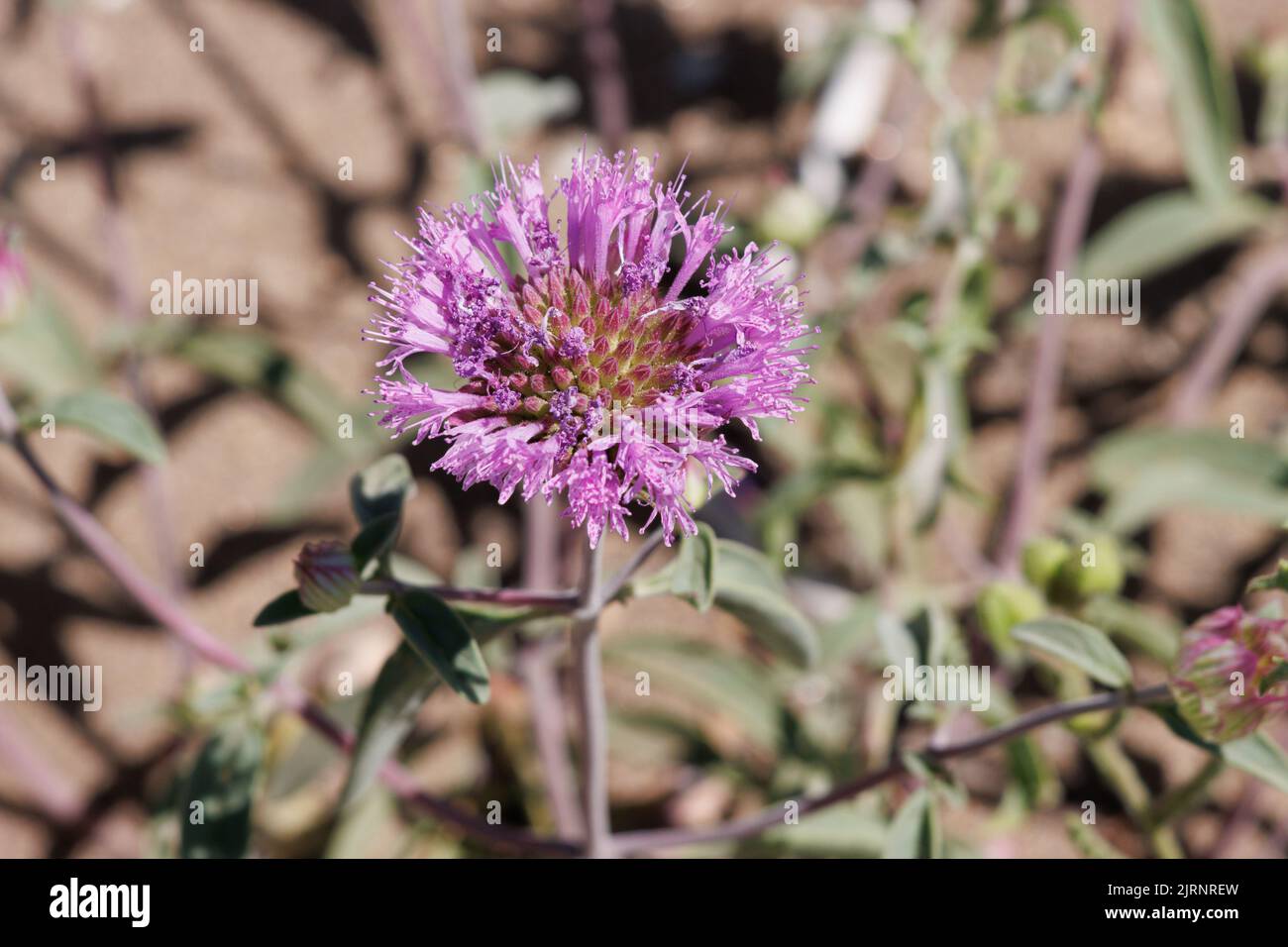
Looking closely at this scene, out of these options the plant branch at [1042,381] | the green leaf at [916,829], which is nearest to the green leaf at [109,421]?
the green leaf at [916,829]

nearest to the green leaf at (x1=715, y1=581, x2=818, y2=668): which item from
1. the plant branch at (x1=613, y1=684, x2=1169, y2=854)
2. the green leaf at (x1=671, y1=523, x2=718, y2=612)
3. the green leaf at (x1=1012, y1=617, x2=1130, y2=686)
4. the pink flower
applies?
the green leaf at (x1=671, y1=523, x2=718, y2=612)

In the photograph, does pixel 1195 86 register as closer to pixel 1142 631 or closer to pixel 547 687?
pixel 1142 631

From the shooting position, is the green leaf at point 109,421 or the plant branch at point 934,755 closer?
the plant branch at point 934,755

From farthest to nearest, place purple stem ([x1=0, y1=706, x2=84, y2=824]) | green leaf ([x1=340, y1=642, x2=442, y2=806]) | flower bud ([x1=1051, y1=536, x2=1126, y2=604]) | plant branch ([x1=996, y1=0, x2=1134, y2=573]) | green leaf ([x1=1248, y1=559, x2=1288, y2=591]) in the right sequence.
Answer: plant branch ([x1=996, y1=0, x2=1134, y2=573]) < purple stem ([x1=0, y1=706, x2=84, y2=824]) < flower bud ([x1=1051, y1=536, x2=1126, y2=604]) < green leaf ([x1=340, y1=642, x2=442, y2=806]) < green leaf ([x1=1248, y1=559, x2=1288, y2=591])

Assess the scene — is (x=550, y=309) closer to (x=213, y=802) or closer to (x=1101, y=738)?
(x=213, y=802)

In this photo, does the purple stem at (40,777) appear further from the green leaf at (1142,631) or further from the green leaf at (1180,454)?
the green leaf at (1180,454)

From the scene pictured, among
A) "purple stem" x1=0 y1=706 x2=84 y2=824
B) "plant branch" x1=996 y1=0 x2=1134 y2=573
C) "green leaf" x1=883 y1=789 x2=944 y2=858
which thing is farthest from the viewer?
"plant branch" x1=996 y1=0 x2=1134 y2=573

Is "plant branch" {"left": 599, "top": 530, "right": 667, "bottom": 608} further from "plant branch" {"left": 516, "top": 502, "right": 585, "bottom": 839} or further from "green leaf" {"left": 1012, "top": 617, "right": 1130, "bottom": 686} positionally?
"plant branch" {"left": 516, "top": 502, "right": 585, "bottom": 839}

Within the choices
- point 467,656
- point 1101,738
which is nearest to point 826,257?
point 1101,738
